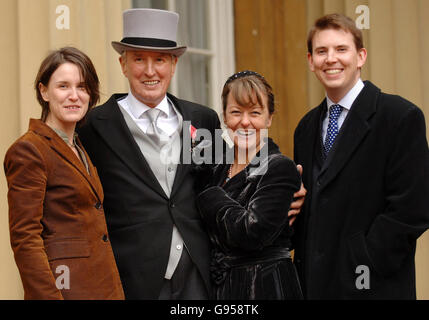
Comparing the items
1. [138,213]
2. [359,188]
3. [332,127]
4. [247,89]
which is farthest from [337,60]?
[138,213]

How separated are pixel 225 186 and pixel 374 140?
0.63 m

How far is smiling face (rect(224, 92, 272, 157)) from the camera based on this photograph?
9.53ft

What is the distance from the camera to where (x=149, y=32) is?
3.11 metres

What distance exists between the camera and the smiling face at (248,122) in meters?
2.90

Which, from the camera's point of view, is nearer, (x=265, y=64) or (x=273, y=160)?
(x=273, y=160)

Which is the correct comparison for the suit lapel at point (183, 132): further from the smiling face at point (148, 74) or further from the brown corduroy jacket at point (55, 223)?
the brown corduroy jacket at point (55, 223)

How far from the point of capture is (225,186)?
2.94 meters

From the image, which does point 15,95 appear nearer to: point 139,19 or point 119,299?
point 139,19

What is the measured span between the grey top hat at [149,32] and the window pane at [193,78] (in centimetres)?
180

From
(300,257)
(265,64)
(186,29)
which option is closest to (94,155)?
(300,257)

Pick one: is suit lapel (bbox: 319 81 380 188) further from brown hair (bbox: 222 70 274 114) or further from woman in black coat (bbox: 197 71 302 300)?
brown hair (bbox: 222 70 274 114)

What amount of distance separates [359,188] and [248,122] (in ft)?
1.71

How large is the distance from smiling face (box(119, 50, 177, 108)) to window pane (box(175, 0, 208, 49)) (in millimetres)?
1933

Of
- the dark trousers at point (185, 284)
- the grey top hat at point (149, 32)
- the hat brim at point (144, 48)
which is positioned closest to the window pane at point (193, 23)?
the grey top hat at point (149, 32)
